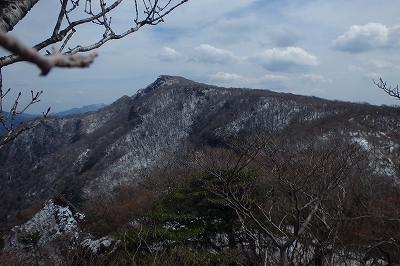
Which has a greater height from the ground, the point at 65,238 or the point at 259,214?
the point at 259,214

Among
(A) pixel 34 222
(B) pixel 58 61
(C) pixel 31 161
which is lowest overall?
(C) pixel 31 161

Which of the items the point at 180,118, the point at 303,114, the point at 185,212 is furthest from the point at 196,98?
the point at 185,212

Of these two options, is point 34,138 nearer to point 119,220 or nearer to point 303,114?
point 303,114

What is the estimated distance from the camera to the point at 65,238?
1834 centimetres

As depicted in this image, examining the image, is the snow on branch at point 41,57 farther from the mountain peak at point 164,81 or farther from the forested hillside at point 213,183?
the mountain peak at point 164,81

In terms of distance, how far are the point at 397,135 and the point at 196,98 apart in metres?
52.5

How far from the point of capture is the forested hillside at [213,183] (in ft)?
23.6

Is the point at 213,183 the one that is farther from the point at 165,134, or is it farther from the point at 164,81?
the point at 164,81

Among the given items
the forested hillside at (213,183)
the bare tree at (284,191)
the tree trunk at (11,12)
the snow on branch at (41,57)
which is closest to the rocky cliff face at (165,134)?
the forested hillside at (213,183)

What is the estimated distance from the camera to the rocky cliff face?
3925 cm

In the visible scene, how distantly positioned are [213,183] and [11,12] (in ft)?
28.3

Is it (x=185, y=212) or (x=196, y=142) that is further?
(x=196, y=142)

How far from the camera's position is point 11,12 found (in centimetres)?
192

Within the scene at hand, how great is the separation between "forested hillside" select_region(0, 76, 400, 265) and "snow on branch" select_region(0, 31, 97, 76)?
3.81 meters
